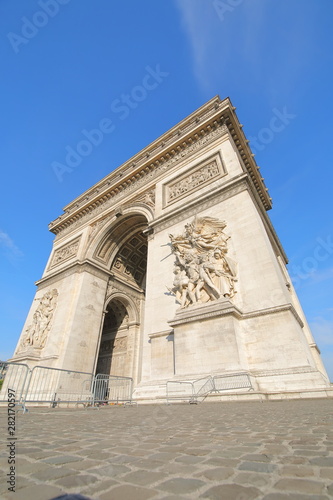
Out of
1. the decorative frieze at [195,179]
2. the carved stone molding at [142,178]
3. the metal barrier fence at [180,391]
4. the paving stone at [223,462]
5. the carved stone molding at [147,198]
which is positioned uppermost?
the carved stone molding at [142,178]

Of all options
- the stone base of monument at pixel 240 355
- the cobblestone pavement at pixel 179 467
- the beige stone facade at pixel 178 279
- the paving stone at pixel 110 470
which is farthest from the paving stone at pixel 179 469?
the beige stone facade at pixel 178 279

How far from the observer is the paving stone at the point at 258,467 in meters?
1.08

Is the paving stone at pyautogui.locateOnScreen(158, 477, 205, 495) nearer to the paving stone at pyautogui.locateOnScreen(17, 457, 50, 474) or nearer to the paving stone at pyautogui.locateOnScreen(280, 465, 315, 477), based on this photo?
the paving stone at pyautogui.locateOnScreen(280, 465, 315, 477)

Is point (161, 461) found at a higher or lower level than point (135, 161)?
lower

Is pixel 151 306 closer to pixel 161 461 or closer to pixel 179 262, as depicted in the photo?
pixel 179 262

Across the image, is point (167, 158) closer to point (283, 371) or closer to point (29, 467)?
point (283, 371)

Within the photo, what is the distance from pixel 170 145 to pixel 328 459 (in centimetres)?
1356

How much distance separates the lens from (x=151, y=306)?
8984mm

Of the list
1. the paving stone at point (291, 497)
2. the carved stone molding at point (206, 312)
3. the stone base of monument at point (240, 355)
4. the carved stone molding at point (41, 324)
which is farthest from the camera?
the carved stone molding at point (41, 324)

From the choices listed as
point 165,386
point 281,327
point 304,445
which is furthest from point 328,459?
point 165,386

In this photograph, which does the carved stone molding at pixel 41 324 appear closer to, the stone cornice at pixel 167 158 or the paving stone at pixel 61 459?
the stone cornice at pixel 167 158

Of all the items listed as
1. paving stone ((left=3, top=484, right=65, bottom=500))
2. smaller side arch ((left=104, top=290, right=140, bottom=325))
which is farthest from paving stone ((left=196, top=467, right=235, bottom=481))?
smaller side arch ((left=104, top=290, right=140, bottom=325))

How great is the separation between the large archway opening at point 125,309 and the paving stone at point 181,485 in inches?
531

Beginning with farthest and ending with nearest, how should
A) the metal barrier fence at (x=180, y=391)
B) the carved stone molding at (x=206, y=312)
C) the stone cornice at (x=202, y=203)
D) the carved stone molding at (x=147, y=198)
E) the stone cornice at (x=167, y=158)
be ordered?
1. the carved stone molding at (x=147, y=198)
2. the stone cornice at (x=167, y=158)
3. the stone cornice at (x=202, y=203)
4. the carved stone molding at (x=206, y=312)
5. the metal barrier fence at (x=180, y=391)
